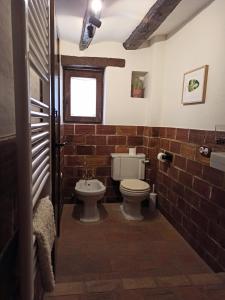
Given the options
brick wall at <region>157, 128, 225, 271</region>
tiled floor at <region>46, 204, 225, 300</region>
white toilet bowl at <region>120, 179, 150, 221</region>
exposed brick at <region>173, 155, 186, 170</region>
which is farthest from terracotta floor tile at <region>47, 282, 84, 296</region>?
exposed brick at <region>173, 155, 186, 170</region>

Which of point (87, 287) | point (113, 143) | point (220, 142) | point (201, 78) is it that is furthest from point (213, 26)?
point (87, 287)

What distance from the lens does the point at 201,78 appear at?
7.29 ft

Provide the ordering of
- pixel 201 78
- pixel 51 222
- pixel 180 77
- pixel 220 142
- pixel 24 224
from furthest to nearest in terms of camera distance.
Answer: pixel 180 77, pixel 201 78, pixel 220 142, pixel 51 222, pixel 24 224

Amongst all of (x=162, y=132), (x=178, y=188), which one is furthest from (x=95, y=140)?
(x=178, y=188)

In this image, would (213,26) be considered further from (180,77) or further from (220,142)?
(220,142)

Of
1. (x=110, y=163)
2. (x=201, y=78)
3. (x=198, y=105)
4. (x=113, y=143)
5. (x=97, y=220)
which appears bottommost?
(x=97, y=220)

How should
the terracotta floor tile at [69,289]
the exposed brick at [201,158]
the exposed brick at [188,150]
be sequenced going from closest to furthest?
the terracotta floor tile at [69,289] → the exposed brick at [201,158] → the exposed brick at [188,150]

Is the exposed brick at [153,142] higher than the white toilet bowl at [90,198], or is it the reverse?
the exposed brick at [153,142]

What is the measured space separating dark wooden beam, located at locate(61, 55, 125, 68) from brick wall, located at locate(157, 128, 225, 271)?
1.21 meters

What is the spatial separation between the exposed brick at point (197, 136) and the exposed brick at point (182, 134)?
86 mm

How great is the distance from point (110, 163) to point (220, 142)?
1.82m

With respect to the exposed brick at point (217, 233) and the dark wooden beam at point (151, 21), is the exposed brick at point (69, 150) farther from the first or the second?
the exposed brick at point (217, 233)

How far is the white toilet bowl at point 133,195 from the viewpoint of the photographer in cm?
282

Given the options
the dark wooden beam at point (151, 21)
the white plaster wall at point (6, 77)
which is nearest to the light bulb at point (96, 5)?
the dark wooden beam at point (151, 21)
